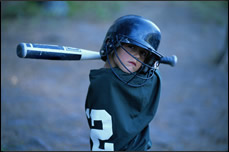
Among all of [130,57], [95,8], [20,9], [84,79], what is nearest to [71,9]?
[95,8]

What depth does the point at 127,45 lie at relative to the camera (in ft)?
7.60

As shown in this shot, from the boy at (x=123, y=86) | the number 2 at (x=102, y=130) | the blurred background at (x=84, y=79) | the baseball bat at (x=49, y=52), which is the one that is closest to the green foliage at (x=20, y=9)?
the blurred background at (x=84, y=79)

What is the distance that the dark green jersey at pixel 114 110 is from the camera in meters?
2.21

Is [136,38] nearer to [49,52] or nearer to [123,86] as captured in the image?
[123,86]

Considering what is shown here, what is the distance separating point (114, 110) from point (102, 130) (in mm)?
203

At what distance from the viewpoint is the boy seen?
7.27 ft

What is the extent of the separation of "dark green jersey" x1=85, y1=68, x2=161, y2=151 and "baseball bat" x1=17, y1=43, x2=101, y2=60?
0.82 feet

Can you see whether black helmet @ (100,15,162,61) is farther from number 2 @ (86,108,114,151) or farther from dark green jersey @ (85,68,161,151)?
number 2 @ (86,108,114,151)

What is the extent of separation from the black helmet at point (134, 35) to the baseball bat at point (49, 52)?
186mm

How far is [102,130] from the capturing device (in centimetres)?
224

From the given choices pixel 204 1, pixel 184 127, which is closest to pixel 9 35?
pixel 184 127

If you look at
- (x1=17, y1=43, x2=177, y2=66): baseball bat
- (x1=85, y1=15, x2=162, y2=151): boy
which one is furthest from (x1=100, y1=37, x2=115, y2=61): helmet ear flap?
(x1=17, y1=43, x2=177, y2=66): baseball bat

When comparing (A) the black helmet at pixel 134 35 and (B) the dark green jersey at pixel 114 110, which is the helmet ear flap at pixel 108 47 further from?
(B) the dark green jersey at pixel 114 110

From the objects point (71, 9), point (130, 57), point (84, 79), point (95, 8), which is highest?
point (95, 8)
